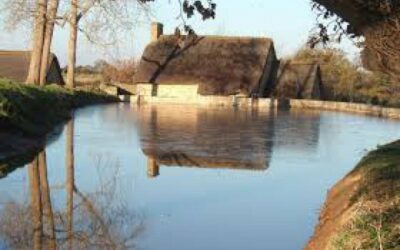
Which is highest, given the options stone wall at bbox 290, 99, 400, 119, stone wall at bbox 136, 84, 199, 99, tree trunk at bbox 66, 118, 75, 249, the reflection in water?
stone wall at bbox 136, 84, 199, 99

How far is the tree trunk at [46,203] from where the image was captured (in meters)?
10.0

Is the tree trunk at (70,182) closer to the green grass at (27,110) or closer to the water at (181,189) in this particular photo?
the water at (181,189)

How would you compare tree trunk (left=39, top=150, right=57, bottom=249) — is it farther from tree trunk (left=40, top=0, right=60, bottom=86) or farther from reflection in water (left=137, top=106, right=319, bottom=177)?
tree trunk (left=40, top=0, right=60, bottom=86)

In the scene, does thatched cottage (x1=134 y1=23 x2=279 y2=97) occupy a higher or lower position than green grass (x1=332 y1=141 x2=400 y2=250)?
higher

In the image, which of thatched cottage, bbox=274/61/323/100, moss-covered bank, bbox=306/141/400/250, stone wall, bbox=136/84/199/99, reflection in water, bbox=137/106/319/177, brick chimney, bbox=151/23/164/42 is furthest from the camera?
brick chimney, bbox=151/23/164/42

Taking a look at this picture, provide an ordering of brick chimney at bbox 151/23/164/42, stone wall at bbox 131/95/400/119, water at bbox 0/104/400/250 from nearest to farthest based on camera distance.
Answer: water at bbox 0/104/400/250 < stone wall at bbox 131/95/400/119 < brick chimney at bbox 151/23/164/42

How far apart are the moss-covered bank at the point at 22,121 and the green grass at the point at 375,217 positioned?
8.06 metres

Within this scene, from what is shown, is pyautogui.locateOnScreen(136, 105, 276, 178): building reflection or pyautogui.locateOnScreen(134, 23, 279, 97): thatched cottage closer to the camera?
pyautogui.locateOnScreen(136, 105, 276, 178): building reflection

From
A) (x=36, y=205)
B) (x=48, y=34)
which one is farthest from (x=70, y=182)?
(x=48, y=34)

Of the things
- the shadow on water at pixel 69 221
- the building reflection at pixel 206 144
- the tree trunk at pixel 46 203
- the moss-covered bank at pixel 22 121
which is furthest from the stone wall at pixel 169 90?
the shadow on water at pixel 69 221

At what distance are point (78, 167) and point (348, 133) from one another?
17.7 metres

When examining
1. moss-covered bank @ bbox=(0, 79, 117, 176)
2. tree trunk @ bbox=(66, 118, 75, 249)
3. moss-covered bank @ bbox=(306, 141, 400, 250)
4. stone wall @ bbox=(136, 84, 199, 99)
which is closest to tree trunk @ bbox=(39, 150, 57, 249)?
tree trunk @ bbox=(66, 118, 75, 249)

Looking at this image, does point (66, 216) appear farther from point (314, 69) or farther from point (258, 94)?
point (314, 69)

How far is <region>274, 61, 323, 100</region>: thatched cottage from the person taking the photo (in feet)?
233
